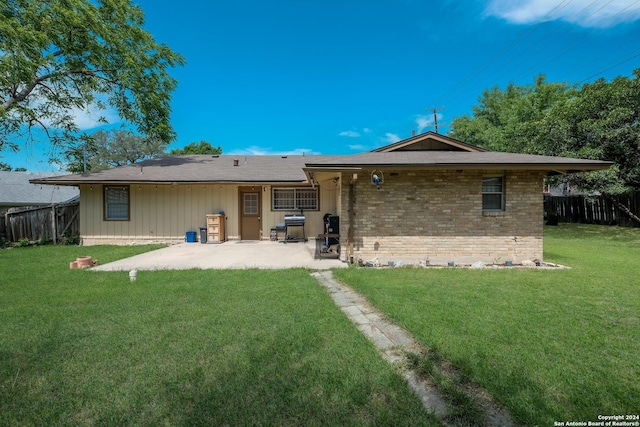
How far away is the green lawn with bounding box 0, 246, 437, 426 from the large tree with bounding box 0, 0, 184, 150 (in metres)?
11.4

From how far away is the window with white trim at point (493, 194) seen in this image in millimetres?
7664

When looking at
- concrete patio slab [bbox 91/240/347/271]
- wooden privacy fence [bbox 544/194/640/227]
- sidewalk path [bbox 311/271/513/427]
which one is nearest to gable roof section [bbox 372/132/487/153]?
concrete patio slab [bbox 91/240/347/271]

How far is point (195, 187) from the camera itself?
466 inches

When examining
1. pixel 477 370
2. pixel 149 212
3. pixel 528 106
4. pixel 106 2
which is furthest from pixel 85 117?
pixel 528 106

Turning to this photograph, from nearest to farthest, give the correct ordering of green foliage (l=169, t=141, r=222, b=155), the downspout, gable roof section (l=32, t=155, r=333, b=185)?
the downspout < gable roof section (l=32, t=155, r=333, b=185) < green foliage (l=169, t=141, r=222, b=155)

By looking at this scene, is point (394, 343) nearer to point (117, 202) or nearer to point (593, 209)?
point (117, 202)

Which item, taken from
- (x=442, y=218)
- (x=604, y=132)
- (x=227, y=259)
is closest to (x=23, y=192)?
(x=227, y=259)

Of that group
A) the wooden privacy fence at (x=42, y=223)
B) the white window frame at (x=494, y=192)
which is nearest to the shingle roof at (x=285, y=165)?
the white window frame at (x=494, y=192)

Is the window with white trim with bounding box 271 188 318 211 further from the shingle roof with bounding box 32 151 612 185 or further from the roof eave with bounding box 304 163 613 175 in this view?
the roof eave with bounding box 304 163 613 175

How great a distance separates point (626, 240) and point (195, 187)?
17511mm

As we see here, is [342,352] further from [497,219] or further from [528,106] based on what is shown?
[528,106]

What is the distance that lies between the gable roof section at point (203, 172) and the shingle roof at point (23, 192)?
963 centimetres

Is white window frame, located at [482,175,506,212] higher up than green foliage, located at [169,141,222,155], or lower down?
lower down

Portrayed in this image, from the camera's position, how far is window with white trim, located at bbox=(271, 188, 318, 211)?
473 inches
